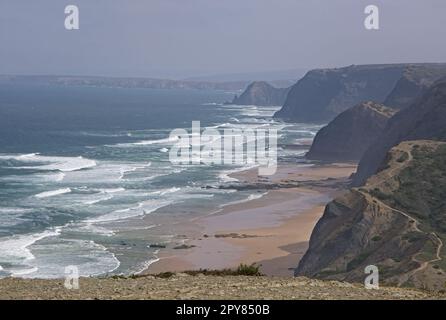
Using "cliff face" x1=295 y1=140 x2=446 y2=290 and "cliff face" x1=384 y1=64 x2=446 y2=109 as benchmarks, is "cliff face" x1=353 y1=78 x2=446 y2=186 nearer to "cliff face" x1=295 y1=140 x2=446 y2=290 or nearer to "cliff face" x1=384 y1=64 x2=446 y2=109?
"cliff face" x1=295 y1=140 x2=446 y2=290

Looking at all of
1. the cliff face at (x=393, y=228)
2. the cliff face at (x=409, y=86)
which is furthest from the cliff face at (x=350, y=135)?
the cliff face at (x=393, y=228)

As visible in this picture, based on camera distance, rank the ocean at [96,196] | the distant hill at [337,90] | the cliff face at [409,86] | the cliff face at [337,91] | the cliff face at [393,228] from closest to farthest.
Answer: the cliff face at [393,228], the ocean at [96,196], the cliff face at [409,86], the distant hill at [337,90], the cliff face at [337,91]

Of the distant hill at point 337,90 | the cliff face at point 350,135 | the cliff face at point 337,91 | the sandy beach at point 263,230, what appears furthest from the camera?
the cliff face at point 337,91

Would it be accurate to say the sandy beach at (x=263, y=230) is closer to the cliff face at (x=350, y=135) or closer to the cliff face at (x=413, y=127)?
the cliff face at (x=413, y=127)

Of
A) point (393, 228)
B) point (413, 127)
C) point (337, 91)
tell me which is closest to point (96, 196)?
point (413, 127)

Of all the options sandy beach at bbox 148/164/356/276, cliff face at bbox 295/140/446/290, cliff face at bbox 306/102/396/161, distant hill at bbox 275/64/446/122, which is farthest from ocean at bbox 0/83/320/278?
distant hill at bbox 275/64/446/122
